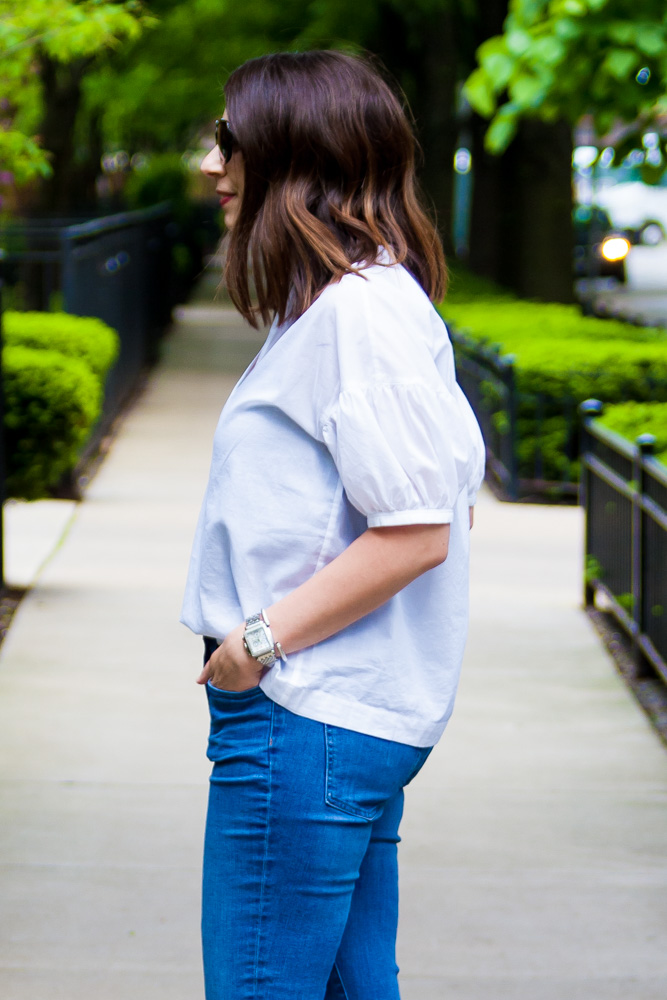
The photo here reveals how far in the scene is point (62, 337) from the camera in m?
8.79

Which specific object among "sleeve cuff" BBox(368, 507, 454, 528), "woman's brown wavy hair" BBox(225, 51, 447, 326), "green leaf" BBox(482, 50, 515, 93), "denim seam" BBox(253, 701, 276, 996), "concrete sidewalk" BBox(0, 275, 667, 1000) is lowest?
"concrete sidewalk" BBox(0, 275, 667, 1000)

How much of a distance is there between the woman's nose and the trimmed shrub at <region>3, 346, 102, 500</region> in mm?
4958

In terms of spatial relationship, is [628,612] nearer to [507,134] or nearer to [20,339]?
[507,134]

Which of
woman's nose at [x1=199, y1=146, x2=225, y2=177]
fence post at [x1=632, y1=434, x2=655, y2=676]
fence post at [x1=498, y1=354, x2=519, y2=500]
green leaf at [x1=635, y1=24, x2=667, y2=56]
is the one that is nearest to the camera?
woman's nose at [x1=199, y1=146, x2=225, y2=177]

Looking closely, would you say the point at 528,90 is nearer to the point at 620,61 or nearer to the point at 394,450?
the point at 620,61

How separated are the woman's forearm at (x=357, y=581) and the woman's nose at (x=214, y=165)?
1.87ft

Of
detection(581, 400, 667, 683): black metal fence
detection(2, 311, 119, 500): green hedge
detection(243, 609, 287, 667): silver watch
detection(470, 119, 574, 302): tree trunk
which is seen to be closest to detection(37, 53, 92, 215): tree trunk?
detection(470, 119, 574, 302): tree trunk

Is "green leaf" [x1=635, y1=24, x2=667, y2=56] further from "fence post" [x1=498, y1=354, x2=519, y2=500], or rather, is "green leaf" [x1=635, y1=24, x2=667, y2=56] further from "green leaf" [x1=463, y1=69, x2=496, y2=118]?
"fence post" [x1=498, y1=354, x2=519, y2=500]

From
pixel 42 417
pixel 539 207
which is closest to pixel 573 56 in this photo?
pixel 42 417

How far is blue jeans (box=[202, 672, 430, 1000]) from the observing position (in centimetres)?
183

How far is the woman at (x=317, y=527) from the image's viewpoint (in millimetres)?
1771

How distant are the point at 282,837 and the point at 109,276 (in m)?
11.0

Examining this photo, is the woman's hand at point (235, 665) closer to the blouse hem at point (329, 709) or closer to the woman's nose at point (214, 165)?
the blouse hem at point (329, 709)

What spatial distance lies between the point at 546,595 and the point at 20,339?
3731 millimetres
